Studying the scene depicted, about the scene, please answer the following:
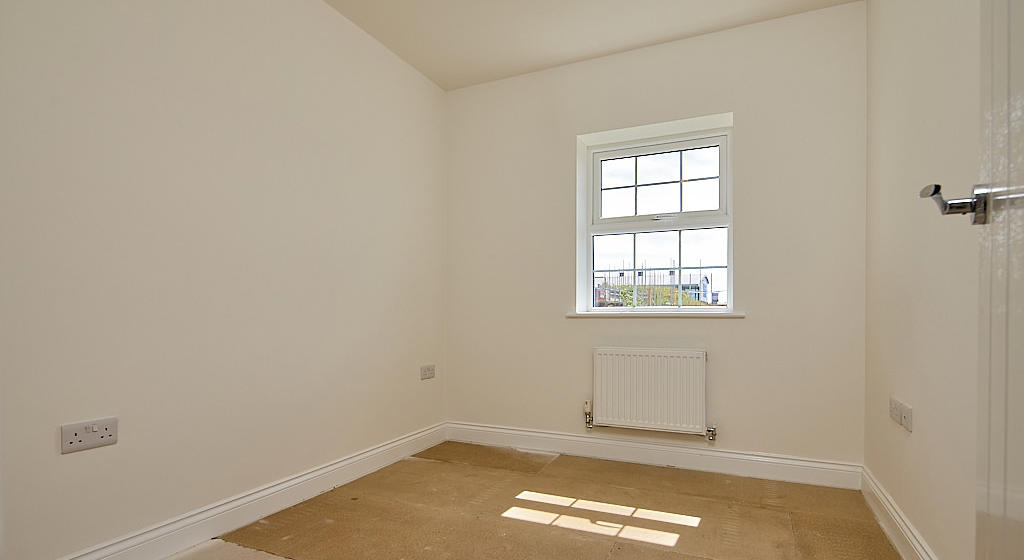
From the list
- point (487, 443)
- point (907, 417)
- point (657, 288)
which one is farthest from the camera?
point (487, 443)

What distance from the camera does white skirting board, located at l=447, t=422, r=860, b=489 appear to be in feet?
9.92

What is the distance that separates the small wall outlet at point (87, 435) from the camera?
1849 mm

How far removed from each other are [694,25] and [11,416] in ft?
12.1

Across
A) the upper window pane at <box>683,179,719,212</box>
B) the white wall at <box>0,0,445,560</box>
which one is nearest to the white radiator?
the upper window pane at <box>683,179,719,212</box>

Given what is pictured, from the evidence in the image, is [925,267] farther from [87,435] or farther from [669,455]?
[87,435]

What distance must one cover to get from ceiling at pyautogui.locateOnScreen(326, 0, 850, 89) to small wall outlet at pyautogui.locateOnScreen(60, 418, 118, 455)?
238 centimetres

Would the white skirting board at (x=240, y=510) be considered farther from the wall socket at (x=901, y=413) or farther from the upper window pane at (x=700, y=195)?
the wall socket at (x=901, y=413)

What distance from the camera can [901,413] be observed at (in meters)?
2.24

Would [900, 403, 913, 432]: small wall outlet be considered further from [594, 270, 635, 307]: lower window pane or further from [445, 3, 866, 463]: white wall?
[594, 270, 635, 307]: lower window pane

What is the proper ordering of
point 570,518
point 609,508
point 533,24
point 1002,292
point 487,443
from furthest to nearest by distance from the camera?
1. point 487,443
2. point 533,24
3. point 609,508
4. point 570,518
5. point 1002,292

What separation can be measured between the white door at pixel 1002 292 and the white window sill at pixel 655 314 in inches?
97.7

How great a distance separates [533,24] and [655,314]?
194cm

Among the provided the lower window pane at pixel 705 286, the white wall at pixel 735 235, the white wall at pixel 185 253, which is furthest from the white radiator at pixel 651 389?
the white wall at pixel 185 253

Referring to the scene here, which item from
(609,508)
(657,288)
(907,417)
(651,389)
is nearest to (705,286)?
(657,288)
